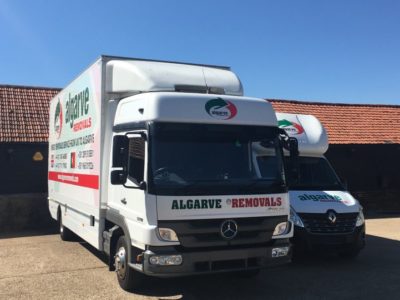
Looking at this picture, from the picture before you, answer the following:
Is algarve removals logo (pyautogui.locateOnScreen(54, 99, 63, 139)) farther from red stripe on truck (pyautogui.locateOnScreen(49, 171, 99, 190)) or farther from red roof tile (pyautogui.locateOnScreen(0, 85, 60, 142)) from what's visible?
red roof tile (pyautogui.locateOnScreen(0, 85, 60, 142))

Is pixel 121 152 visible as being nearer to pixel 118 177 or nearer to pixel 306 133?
pixel 118 177

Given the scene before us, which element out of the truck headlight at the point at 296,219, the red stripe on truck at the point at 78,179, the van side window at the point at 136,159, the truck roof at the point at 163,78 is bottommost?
the truck headlight at the point at 296,219

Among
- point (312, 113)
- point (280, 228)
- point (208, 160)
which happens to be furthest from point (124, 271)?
point (312, 113)

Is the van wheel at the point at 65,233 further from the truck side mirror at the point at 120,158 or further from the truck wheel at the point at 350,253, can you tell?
the truck wheel at the point at 350,253

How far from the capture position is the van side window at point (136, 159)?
638 centimetres

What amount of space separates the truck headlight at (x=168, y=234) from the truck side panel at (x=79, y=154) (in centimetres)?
202

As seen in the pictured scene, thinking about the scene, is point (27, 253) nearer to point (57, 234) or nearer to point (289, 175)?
point (57, 234)

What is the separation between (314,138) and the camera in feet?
35.7

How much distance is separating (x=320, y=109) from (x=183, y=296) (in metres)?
15.7

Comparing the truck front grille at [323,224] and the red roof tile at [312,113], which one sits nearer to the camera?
the truck front grille at [323,224]

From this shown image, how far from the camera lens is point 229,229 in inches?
251

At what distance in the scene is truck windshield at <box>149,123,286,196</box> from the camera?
6.21 metres

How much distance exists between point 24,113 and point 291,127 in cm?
1013

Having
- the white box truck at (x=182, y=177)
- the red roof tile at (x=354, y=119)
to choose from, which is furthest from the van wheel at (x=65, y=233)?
the red roof tile at (x=354, y=119)
